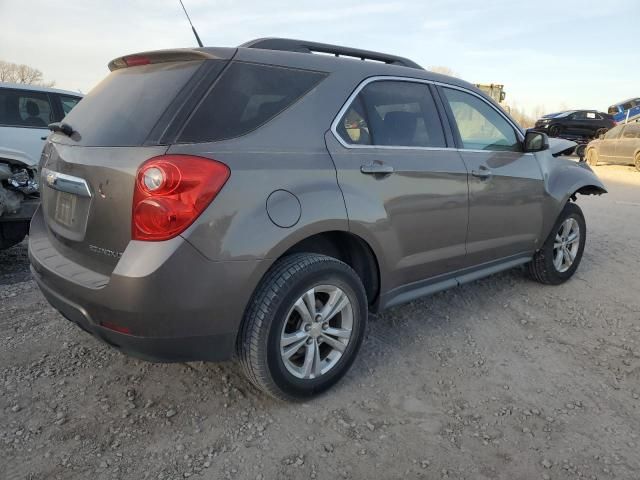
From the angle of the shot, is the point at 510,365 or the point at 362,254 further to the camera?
the point at 510,365

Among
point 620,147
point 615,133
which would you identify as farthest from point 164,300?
point 615,133

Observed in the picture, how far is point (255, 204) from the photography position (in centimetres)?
224

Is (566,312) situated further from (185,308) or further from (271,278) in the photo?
(185,308)

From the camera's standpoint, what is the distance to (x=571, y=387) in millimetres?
2871

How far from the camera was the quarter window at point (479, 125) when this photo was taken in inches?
136

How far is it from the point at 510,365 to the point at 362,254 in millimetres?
1174

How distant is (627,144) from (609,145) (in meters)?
0.75

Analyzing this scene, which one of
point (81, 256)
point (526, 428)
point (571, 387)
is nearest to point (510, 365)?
point (571, 387)

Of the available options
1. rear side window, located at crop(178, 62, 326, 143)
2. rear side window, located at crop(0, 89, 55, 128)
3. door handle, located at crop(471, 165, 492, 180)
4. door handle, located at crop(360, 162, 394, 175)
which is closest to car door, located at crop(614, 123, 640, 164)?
door handle, located at crop(471, 165, 492, 180)

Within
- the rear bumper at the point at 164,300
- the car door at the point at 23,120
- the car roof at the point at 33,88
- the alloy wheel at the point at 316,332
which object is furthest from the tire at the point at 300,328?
the car roof at the point at 33,88

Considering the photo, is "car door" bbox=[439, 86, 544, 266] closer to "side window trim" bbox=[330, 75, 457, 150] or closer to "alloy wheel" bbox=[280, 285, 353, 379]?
"side window trim" bbox=[330, 75, 457, 150]

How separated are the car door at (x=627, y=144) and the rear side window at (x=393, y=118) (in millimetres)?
14511

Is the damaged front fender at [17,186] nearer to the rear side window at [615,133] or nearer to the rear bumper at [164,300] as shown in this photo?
the rear bumper at [164,300]

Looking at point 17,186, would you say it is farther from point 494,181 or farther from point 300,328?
point 494,181
